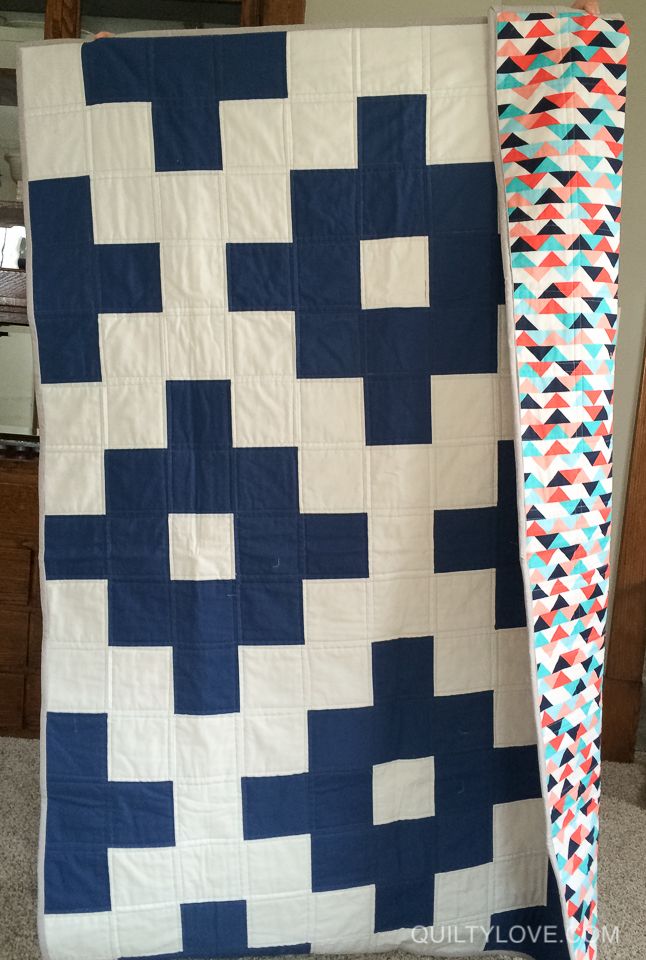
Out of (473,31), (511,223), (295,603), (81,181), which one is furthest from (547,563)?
(81,181)

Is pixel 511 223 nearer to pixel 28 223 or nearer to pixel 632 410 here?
Result: pixel 28 223

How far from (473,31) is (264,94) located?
0.33 metres

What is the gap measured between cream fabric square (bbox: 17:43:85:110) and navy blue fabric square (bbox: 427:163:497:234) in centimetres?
56

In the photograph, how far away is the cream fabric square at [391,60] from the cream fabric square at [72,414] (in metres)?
0.63

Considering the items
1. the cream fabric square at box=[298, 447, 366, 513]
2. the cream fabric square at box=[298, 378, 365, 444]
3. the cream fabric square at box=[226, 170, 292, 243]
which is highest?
the cream fabric square at box=[226, 170, 292, 243]

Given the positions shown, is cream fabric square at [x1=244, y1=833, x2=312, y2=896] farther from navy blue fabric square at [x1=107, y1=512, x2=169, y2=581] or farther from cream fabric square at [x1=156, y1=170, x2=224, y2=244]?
cream fabric square at [x1=156, y1=170, x2=224, y2=244]

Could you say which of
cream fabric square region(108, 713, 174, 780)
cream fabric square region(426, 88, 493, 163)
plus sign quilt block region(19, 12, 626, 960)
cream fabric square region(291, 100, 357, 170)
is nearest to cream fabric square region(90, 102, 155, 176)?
plus sign quilt block region(19, 12, 626, 960)

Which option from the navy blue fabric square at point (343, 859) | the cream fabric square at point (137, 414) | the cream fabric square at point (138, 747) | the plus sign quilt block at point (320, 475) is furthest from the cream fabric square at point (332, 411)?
the navy blue fabric square at point (343, 859)

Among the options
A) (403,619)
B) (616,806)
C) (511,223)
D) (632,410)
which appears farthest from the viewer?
(632,410)

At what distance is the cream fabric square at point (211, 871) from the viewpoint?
4.37ft

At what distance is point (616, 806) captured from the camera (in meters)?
1.87

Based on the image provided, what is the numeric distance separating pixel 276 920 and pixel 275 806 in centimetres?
21

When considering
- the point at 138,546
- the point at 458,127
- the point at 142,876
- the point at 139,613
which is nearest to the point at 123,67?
the point at 458,127

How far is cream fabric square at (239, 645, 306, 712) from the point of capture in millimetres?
1307
